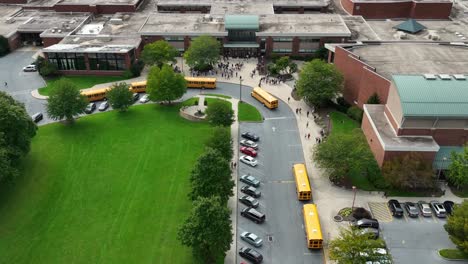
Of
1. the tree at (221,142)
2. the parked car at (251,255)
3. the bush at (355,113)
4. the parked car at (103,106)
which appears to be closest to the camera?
the parked car at (251,255)

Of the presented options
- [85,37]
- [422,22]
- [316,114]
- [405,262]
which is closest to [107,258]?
[405,262]

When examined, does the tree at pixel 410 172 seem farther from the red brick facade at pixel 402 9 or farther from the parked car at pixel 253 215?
the red brick facade at pixel 402 9

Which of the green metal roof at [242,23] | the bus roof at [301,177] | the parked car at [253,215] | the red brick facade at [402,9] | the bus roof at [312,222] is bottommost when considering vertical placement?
the parked car at [253,215]

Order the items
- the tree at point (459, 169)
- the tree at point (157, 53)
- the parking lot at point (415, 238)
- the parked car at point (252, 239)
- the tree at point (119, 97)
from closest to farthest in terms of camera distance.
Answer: the parking lot at point (415, 238) → the parked car at point (252, 239) → the tree at point (459, 169) → the tree at point (119, 97) → the tree at point (157, 53)

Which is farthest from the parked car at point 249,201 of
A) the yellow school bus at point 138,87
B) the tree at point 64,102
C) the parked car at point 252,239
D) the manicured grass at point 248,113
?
the yellow school bus at point 138,87

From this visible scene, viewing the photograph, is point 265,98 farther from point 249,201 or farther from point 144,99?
point 249,201

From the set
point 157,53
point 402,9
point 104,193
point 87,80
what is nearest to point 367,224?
point 104,193
